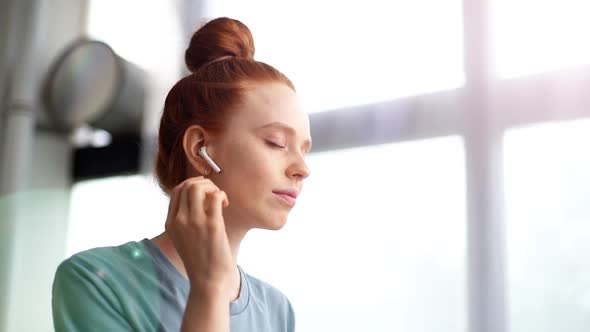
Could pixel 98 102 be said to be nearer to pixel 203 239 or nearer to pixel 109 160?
pixel 109 160

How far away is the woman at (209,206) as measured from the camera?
460 mm

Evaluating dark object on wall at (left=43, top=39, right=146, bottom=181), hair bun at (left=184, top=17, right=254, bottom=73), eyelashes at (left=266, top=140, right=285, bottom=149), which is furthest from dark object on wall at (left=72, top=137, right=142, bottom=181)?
eyelashes at (left=266, top=140, right=285, bottom=149)

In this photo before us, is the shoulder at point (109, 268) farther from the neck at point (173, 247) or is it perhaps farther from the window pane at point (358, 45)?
the window pane at point (358, 45)

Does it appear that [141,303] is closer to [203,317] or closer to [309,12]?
[203,317]

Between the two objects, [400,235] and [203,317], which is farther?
[400,235]

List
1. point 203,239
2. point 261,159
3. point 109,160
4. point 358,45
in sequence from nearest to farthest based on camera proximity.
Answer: point 203,239, point 261,159, point 358,45, point 109,160

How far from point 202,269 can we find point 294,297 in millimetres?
489

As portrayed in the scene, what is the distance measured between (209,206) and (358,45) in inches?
22.1

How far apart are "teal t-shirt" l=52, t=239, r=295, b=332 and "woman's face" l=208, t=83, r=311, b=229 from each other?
0.08m

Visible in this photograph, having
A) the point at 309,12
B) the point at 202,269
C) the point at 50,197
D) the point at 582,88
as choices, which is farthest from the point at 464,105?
the point at 50,197

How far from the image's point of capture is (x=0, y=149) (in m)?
1.20

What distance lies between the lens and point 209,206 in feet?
1.52

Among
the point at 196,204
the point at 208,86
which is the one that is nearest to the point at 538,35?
the point at 208,86

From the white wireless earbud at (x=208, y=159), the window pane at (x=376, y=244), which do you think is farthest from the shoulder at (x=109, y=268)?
the window pane at (x=376, y=244)
